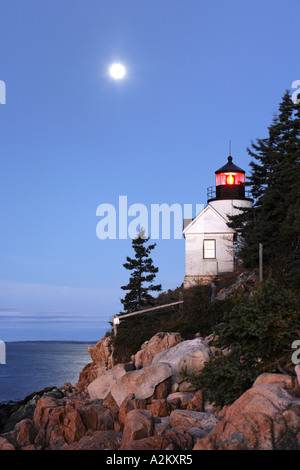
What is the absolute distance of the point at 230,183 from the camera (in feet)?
115

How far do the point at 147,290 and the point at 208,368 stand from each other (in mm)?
12852

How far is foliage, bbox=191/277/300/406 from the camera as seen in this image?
37.9ft

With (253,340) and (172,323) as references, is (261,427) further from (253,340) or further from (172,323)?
(172,323)

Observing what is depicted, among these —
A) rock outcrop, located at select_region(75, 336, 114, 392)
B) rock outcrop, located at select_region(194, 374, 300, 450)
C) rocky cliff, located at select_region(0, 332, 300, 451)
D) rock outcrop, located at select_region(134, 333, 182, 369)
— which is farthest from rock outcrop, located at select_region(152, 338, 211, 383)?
rock outcrop, located at select_region(75, 336, 114, 392)

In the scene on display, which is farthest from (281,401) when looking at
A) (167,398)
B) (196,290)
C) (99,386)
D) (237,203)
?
(237,203)

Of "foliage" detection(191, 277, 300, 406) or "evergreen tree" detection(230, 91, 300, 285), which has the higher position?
"evergreen tree" detection(230, 91, 300, 285)

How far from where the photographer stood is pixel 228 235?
31781mm

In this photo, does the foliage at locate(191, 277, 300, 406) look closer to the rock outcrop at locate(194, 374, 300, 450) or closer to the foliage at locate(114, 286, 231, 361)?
the rock outcrop at locate(194, 374, 300, 450)

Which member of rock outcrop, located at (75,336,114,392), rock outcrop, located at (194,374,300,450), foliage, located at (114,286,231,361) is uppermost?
foliage, located at (114,286,231,361)

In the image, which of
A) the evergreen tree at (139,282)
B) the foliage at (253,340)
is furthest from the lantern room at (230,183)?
the foliage at (253,340)

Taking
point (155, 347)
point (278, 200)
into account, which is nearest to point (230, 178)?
point (278, 200)

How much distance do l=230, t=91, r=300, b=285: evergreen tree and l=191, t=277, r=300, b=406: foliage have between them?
671cm
